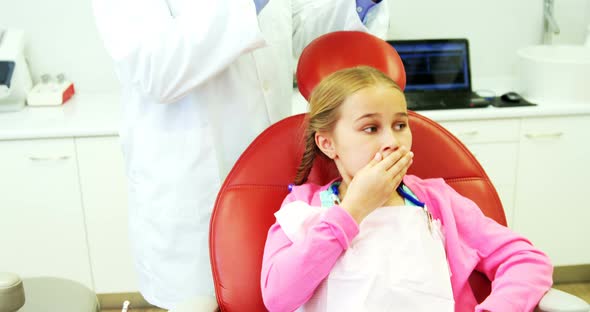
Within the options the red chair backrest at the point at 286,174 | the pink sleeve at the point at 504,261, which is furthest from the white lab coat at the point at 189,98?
the pink sleeve at the point at 504,261

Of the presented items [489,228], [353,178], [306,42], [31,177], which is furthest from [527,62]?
[31,177]

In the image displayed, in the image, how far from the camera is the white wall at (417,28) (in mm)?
2596

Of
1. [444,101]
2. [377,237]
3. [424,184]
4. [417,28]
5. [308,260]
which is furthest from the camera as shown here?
[417,28]

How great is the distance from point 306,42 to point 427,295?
747 millimetres

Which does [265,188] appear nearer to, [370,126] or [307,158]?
[307,158]

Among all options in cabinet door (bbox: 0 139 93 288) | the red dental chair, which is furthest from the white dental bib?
cabinet door (bbox: 0 139 93 288)

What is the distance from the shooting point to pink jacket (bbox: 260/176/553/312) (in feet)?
3.79

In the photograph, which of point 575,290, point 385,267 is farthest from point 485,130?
point 385,267

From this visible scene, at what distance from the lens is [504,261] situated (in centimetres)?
128

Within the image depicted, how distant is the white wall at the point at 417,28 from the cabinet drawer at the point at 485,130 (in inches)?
19.8

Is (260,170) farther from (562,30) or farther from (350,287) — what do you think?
(562,30)

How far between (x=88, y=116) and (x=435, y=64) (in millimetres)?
1318

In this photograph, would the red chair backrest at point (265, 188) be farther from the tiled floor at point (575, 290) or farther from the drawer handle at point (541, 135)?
the tiled floor at point (575, 290)

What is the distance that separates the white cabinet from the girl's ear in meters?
1.18
